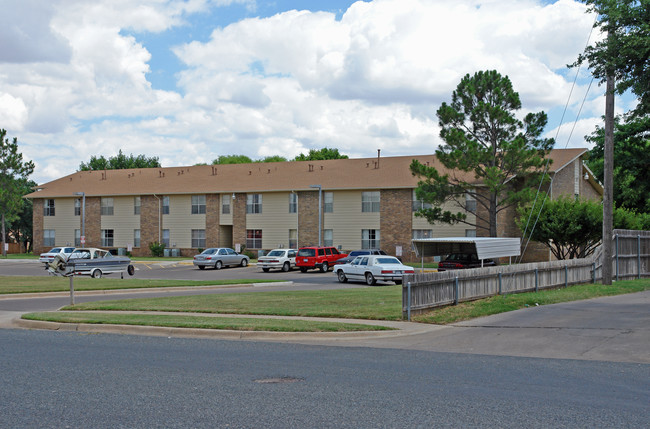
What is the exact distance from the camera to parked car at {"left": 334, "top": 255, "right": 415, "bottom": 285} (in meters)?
28.4

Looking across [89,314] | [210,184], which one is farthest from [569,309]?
[210,184]

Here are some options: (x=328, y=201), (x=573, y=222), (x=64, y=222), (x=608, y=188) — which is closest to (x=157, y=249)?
(x=64, y=222)

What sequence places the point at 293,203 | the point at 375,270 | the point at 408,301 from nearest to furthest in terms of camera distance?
the point at 408,301, the point at 375,270, the point at 293,203

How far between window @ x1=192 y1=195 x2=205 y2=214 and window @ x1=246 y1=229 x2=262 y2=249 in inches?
202

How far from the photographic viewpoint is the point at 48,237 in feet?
212

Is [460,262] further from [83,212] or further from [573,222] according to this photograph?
[83,212]

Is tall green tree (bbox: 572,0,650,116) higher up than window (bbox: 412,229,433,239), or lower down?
higher up

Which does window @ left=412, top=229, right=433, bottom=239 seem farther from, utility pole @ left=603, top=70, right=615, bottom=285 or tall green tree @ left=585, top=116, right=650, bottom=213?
utility pole @ left=603, top=70, right=615, bottom=285

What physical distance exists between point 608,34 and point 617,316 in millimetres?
8202

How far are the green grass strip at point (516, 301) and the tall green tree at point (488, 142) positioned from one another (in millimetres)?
15116

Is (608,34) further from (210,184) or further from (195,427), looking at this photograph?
(210,184)

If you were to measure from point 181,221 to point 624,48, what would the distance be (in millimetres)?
47417

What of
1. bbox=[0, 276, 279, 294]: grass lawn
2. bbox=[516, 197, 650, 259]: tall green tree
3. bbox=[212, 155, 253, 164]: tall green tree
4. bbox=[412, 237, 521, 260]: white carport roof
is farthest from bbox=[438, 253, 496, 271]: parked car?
bbox=[212, 155, 253, 164]: tall green tree

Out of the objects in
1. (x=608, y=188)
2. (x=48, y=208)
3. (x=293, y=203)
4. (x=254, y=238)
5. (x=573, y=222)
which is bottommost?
(x=254, y=238)
